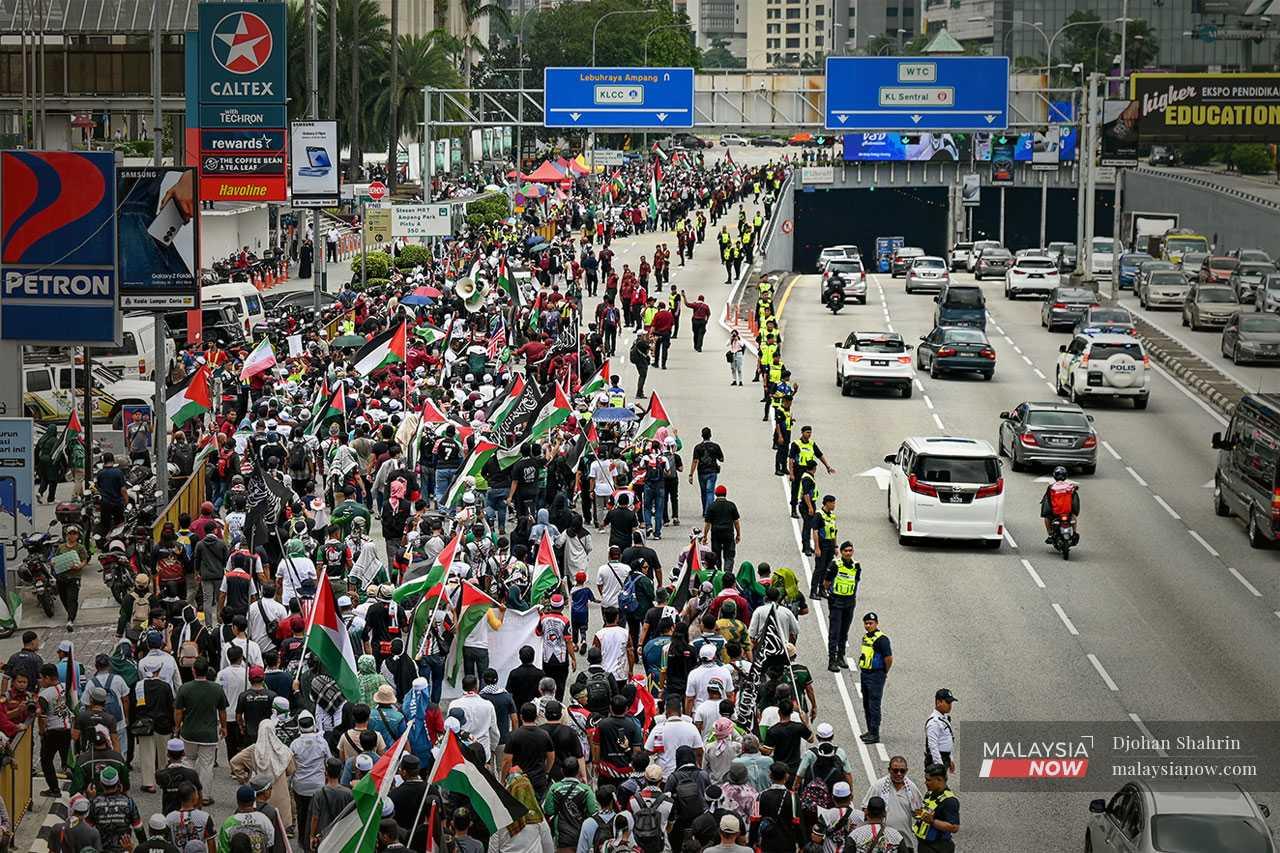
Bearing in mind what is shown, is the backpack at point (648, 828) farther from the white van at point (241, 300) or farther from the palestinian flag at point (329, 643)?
the white van at point (241, 300)

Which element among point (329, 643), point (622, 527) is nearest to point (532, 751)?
point (329, 643)

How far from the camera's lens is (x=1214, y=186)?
328ft

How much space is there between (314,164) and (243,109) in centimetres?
869

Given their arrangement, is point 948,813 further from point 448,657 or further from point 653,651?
point 448,657

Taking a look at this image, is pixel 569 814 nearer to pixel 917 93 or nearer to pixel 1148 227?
pixel 917 93

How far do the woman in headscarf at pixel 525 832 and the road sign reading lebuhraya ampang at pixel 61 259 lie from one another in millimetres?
14220

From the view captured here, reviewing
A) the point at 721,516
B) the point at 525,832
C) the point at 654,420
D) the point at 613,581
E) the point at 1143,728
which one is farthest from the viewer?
the point at 654,420

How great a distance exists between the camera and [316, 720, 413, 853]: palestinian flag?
14172mm

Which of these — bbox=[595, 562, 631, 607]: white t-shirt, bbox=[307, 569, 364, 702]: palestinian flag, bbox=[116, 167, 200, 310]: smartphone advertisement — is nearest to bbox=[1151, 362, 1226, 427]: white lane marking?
bbox=[116, 167, 200, 310]: smartphone advertisement

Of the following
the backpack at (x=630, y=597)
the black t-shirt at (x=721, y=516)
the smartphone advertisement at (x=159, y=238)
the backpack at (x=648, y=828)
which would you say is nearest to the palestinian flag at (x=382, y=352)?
the smartphone advertisement at (x=159, y=238)

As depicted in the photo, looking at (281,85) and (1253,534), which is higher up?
(281,85)

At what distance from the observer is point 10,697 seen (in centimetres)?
1842

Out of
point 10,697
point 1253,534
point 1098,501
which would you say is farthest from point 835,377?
point 10,697

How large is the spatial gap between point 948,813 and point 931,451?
1384 centimetres
